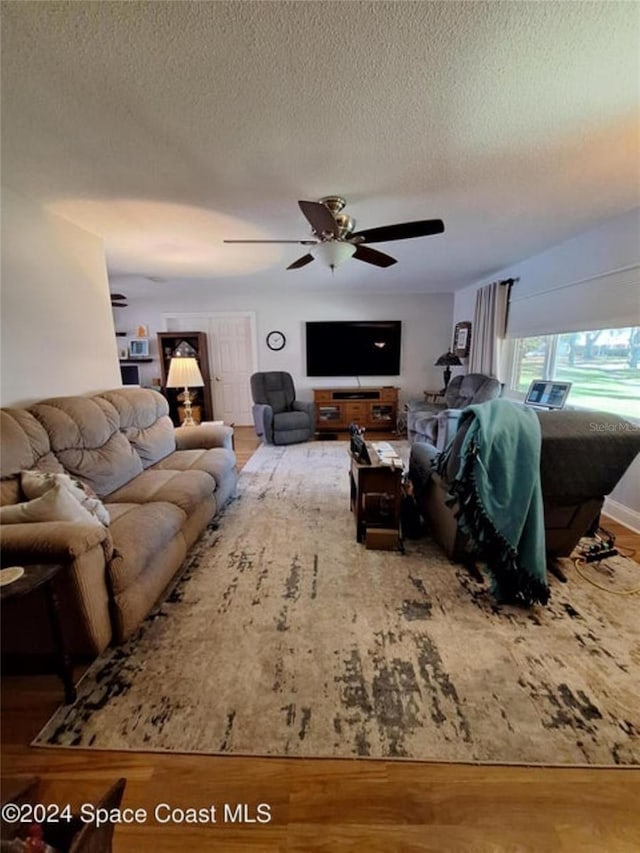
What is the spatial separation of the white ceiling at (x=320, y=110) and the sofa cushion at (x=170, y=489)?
1903 millimetres

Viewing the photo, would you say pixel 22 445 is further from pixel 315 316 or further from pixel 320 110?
pixel 315 316

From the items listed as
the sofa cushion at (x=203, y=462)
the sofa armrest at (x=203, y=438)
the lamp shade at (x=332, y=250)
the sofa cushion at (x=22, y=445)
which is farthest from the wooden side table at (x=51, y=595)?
the lamp shade at (x=332, y=250)

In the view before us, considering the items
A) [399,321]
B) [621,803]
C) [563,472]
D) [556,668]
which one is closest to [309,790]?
[621,803]

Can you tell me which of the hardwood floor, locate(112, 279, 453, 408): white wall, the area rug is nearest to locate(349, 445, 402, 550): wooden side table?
the area rug

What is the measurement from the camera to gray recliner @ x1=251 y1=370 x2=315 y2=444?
4.95m

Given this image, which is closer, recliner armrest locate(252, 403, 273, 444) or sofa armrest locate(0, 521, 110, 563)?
sofa armrest locate(0, 521, 110, 563)

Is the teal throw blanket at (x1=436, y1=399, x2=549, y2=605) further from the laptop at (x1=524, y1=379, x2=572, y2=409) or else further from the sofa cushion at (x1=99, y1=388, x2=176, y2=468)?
the sofa cushion at (x1=99, y1=388, x2=176, y2=468)

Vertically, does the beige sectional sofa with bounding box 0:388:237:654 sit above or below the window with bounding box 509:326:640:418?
below

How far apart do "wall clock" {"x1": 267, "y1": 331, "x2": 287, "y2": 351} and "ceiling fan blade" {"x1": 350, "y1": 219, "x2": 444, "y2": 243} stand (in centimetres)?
377

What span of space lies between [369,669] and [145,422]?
8.46ft

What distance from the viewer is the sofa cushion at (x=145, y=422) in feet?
9.29

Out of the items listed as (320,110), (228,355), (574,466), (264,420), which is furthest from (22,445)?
(228,355)

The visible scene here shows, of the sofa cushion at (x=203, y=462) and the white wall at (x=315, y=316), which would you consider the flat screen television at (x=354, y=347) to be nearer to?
the white wall at (x=315, y=316)

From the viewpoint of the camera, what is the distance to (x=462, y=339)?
557 centimetres
